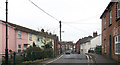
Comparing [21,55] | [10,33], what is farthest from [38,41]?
[21,55]

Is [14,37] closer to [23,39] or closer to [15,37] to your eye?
[15,37]

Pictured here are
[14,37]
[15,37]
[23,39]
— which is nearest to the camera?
[14,37]

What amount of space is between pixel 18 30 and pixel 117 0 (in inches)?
704

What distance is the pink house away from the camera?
23547 millimetres

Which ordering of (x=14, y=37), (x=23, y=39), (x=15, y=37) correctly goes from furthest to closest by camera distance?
1. (x=23, y=39)
2. (x=15, y=37)
3. (x=14, y=37)

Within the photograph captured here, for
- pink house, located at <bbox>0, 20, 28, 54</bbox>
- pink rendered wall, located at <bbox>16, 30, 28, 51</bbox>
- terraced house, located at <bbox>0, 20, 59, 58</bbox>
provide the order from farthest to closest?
pink rendered wall, located at <bbox>16, 30, 28, 51</bbox> → terraced house, located at <bbox>0, 20, 59, 58</bbox> → pink house, located at <bbox>0, 20, 28, 54</bbox>

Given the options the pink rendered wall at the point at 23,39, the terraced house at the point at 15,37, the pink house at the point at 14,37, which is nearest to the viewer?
the pink house at the point at 14,37

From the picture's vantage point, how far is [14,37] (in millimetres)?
27578

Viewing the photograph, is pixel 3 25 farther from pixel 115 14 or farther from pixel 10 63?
pixel 115 14

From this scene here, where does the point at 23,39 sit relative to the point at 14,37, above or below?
below

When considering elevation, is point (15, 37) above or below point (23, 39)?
above

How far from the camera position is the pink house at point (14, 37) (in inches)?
927

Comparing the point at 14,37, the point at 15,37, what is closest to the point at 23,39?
the point at 15,37

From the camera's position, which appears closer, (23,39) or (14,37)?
(14,37)
